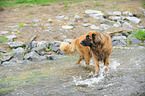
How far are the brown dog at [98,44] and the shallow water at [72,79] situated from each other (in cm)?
46

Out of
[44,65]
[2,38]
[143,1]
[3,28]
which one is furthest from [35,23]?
[143,1]

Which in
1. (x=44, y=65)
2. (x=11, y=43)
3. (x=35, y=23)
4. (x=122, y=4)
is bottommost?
(x=44, y=65)

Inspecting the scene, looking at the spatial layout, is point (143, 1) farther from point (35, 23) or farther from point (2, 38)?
point (2, 38)

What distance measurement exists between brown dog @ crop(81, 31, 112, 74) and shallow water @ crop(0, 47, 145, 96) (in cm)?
46

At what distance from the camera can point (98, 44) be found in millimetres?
4699

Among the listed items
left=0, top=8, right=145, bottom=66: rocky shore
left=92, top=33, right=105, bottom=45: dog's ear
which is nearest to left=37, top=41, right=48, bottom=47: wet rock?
left=0, top=8, right=145, bottom=66: rocky shore

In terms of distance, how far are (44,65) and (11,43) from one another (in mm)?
2603

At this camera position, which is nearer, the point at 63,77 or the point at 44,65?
the point at 63,77

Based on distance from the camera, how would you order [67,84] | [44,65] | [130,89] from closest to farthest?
1. [130,89]
2. [67,84]
3. [44,65]

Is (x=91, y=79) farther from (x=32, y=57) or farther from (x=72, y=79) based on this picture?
(x=32, y=57)

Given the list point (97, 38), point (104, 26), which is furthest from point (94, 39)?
point (104, 26)

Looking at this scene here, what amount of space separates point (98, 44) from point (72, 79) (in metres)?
1.20

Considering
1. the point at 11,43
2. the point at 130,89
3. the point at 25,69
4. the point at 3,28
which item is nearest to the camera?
the point at 130,89

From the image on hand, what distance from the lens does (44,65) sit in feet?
21.7
